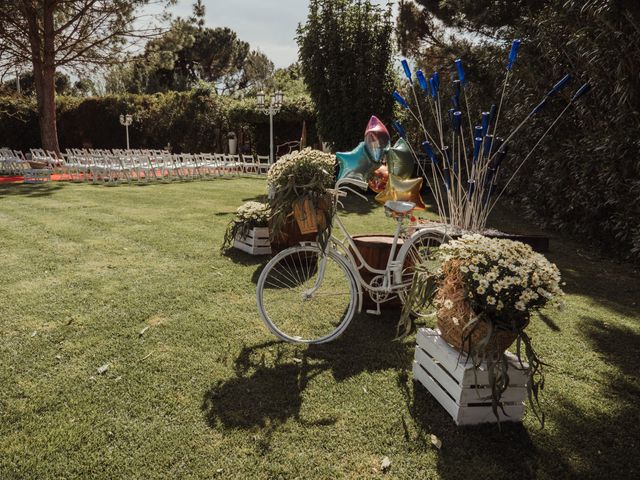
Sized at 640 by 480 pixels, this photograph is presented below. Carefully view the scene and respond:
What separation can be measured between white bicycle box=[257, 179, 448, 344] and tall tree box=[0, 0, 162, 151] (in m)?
17.0

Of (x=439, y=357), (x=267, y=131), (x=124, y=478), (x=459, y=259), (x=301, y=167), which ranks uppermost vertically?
(x=267, y=131)

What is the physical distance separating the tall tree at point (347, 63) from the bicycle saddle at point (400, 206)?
9705mm

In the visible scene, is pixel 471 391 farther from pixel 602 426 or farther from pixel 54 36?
pixel 54 36

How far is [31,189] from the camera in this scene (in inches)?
443

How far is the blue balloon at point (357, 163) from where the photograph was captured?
289 cm

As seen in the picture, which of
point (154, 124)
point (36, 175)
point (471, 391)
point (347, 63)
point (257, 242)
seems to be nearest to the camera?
point (471, 391)

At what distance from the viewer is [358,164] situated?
290 centimetres

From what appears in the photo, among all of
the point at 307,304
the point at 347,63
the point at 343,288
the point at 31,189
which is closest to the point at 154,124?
the point at 31,189

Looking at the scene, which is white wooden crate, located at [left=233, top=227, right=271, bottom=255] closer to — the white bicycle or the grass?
the grass

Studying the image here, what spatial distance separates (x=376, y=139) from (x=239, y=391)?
1742 millimetres

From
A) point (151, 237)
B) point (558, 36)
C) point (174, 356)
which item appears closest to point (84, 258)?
point (151, 237)

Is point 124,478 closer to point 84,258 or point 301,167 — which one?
point 301,167

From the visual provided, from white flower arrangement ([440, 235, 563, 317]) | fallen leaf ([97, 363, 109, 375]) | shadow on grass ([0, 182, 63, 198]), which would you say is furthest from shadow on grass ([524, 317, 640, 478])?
shadow on grass ([0, 182, 63, 198])

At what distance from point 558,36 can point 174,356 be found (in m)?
7.38
